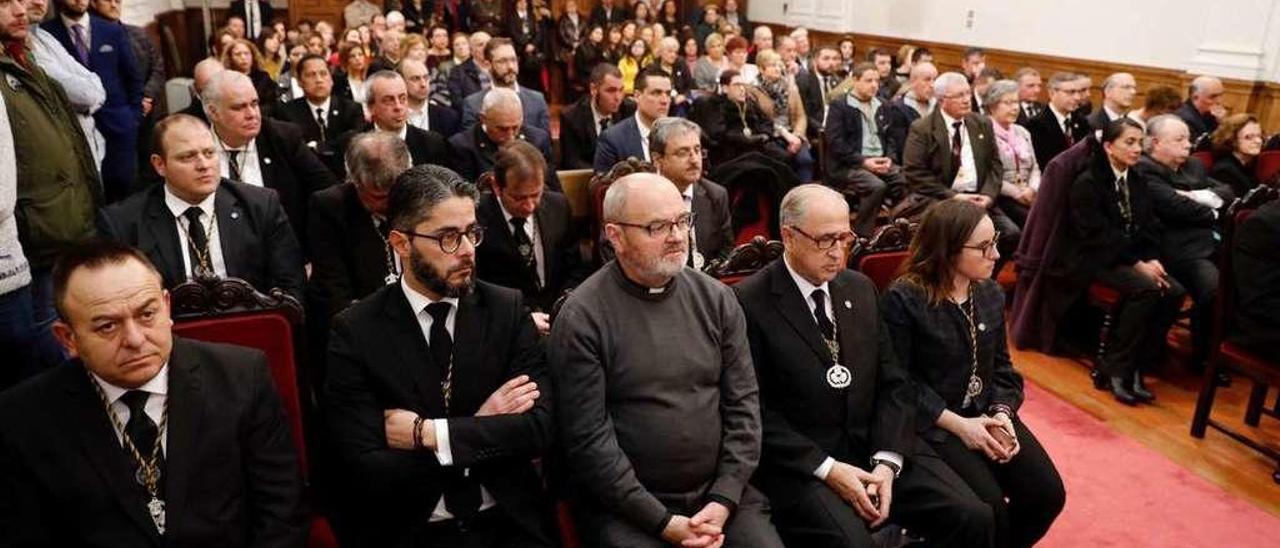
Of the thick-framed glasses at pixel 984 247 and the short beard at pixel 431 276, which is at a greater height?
the short beard at pixel 431 276

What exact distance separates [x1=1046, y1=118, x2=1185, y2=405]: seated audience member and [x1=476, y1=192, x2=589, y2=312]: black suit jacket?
2.47 metres

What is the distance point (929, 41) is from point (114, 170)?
29.6 feet

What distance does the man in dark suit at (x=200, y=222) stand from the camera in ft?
9.05

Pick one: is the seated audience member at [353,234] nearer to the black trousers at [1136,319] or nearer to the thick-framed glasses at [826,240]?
the thick-framed glasses at [826,240]

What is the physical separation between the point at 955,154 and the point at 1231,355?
80.3 inches

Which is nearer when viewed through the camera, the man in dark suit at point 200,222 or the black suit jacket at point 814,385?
the black suit jacket at point 814,385

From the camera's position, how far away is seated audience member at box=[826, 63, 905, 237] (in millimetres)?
5799

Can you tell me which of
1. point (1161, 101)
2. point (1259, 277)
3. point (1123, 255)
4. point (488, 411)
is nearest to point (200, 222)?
point (488, 411)

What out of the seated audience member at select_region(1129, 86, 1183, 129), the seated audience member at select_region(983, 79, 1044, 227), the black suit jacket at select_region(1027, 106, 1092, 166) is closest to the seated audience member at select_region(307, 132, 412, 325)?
the seated audience member at select_region(983, 79, 1044, 227)

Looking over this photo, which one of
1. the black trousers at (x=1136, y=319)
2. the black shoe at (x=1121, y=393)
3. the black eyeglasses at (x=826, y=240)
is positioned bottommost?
the black shoe at (x=1121, y=393)

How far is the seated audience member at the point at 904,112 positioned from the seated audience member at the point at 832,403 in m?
4.16

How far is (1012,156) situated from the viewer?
550cm

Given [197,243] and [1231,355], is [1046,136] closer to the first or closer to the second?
[1231,355]

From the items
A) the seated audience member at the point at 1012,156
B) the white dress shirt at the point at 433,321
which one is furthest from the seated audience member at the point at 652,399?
the seated audience member at the point at 1012,156
